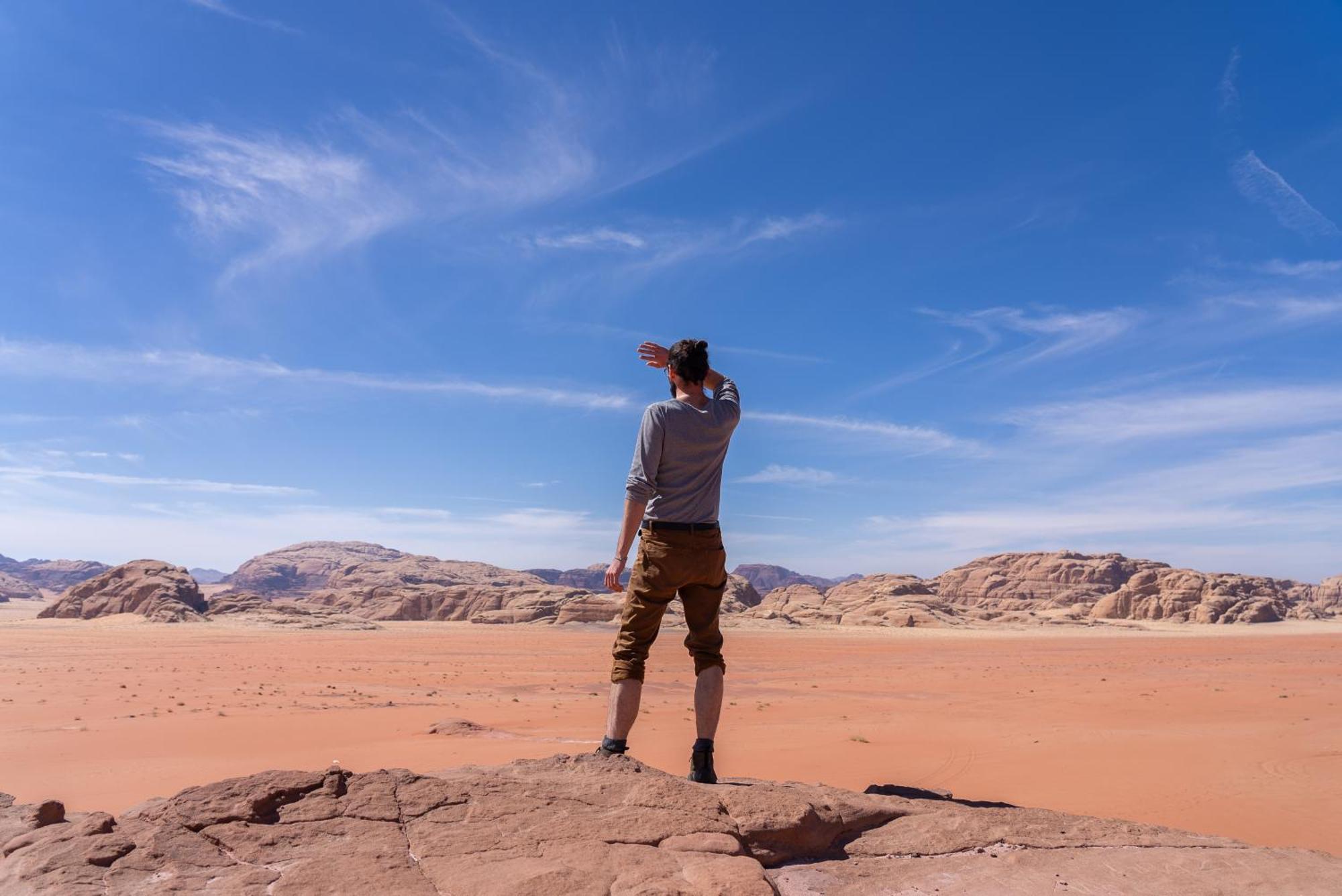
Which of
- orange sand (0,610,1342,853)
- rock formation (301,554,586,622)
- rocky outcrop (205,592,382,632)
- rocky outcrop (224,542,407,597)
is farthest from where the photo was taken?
rocky outcrop (224,542,407,597)

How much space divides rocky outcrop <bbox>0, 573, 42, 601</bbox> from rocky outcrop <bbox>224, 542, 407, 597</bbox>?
2286 cm

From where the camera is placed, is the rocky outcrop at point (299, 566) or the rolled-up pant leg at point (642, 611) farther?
the rocky outcrop at point (299, 566)

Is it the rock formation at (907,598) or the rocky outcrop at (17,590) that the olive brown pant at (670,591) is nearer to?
the rock formation at (907,598)

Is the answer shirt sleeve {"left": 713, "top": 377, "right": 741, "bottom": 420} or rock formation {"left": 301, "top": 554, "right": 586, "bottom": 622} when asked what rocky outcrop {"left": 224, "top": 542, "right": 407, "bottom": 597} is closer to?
rock formation {"left": 301, "top": 554, "right": 586, "bottom": 622}

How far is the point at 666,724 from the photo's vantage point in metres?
8.77

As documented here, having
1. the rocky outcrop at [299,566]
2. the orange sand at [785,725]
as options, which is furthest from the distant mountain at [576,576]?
the orange sand at [785,725]

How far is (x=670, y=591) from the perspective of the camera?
13.6 ft

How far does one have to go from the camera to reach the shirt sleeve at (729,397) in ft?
14.4

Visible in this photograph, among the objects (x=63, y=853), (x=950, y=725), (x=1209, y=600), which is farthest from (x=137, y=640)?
(x=1209, y=600)

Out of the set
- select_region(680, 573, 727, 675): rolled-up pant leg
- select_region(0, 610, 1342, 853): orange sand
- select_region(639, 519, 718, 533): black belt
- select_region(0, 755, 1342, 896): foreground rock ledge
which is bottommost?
select_region(0, 610, 1342, 853): orange sand

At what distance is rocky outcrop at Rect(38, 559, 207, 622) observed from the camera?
1710 inches

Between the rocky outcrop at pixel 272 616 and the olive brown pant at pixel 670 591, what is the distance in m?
39.0

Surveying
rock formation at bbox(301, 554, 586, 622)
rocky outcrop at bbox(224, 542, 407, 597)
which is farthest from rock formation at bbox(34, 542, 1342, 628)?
rocky outcrop at bbox(224, 542, 407, 597)

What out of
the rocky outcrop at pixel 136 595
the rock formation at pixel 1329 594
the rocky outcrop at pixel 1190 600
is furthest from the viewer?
the rock formation at pixel 1329 594
